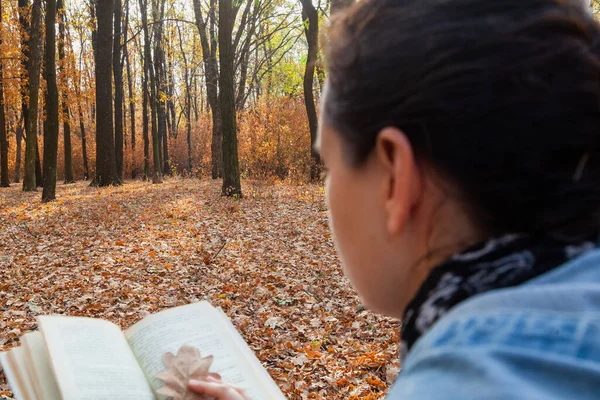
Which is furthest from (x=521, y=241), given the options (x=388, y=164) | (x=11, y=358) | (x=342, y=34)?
(x=11, y=358)

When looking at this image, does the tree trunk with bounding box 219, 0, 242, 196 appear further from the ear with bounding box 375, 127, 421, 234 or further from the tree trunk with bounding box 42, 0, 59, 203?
the ear with bounding box 375, 127, 421, 234

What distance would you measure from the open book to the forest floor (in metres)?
1.86

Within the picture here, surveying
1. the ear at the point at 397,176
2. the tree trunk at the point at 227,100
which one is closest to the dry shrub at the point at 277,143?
the tree trunk at the point at 227,100

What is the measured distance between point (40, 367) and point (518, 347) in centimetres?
153

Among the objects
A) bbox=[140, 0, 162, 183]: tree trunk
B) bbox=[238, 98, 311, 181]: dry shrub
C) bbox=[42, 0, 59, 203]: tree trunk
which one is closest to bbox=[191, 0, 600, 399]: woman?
bbox=[42, 0, 59, 203]: tree trunk

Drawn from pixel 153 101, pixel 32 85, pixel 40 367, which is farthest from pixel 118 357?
pixel 153 101

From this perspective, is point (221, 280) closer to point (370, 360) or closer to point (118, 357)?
point (370, 360)

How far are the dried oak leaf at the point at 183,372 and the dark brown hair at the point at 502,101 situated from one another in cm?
97

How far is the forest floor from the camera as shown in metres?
3.89

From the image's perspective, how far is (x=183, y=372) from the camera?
4.64 feet

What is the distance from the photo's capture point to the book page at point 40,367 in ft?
4.83

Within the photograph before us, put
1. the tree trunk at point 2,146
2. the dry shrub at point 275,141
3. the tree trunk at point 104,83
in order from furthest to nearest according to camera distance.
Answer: the dry shrub at point 275,141 < the tree trunk at point 2,146 < the tree trunk at point 104,83

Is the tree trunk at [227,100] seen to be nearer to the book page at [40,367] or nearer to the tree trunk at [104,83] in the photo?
the tree trunk at [104,83]

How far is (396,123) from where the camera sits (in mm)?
698
